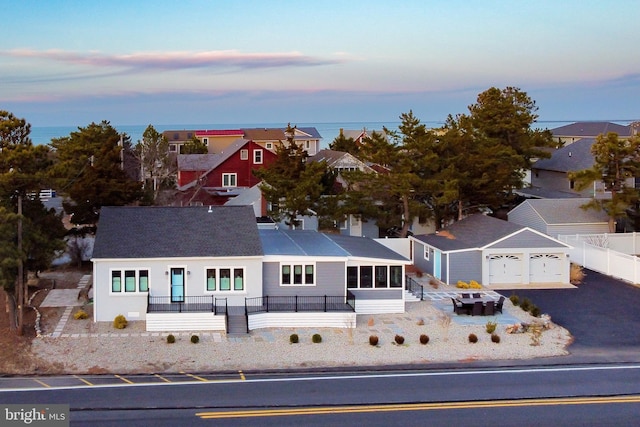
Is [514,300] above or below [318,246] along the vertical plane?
below

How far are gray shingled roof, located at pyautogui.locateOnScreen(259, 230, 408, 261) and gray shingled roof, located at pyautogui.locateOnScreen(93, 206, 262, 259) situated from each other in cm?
150

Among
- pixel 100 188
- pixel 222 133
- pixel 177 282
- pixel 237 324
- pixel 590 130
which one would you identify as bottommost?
pixel 237 324

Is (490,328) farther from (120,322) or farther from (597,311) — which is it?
(120,322)

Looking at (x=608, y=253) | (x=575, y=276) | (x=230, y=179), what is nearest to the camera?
(x=575, y=276)

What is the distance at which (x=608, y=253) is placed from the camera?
142ft

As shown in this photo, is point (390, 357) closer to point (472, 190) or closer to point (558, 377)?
point (558, 377)

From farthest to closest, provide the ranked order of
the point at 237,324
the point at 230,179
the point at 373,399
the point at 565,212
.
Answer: the point at 230,179 < the point at 565,212 < the point at 237,324 < the point at 373,399

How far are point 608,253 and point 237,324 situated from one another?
23.2 meters

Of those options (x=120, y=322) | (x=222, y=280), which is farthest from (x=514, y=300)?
(x=120, y=322)

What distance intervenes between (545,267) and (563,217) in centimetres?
1032

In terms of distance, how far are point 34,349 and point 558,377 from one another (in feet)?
60.9

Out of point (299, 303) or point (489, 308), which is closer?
point (299, 303)

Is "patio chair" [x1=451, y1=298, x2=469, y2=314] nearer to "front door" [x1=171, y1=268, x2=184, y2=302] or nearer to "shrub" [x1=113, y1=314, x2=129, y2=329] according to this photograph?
"front door" [x1=171, y1=268, x2=184, y2=302]

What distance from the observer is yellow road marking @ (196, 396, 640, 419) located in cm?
2089
